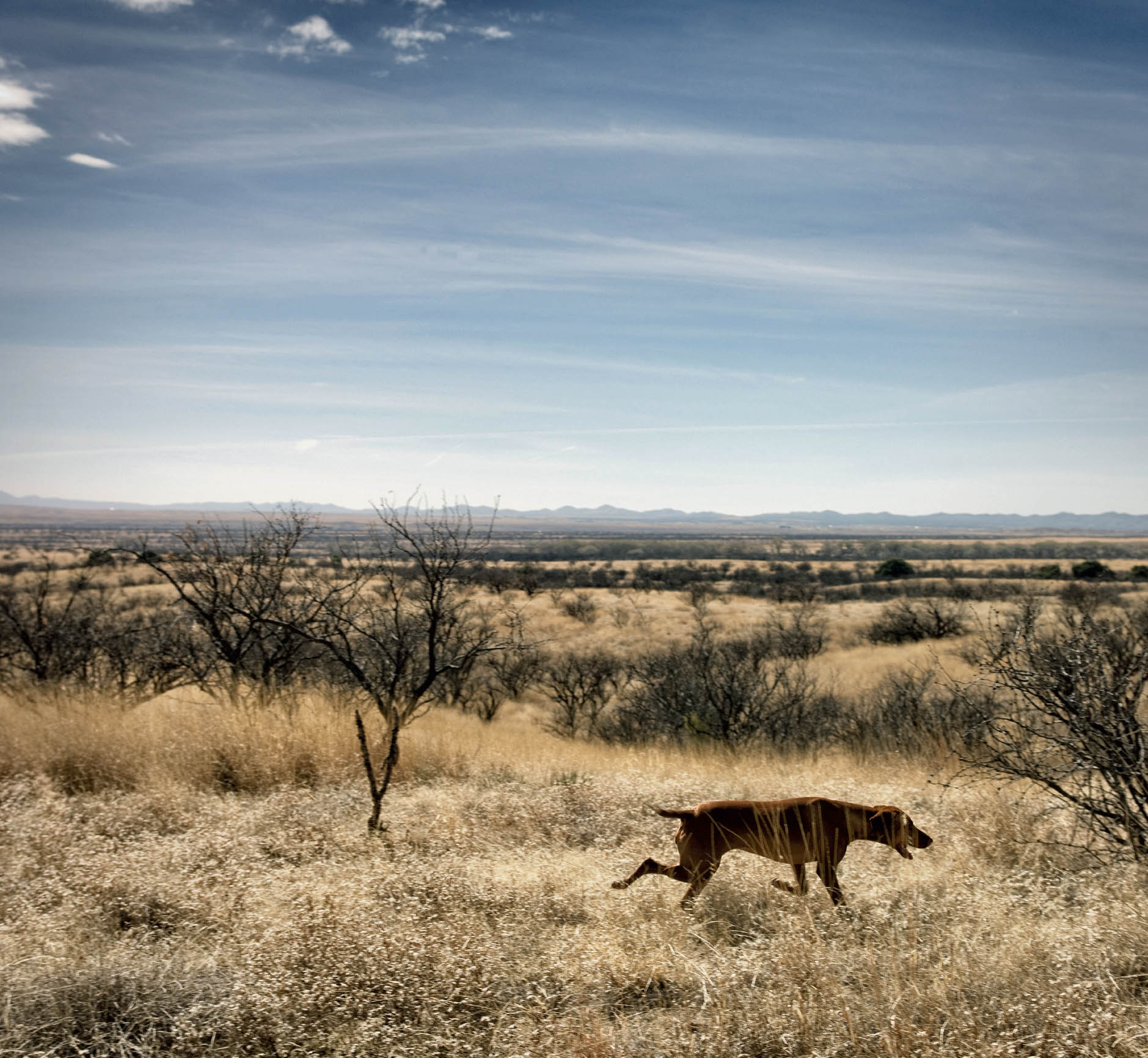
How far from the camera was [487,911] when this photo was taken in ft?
12.7

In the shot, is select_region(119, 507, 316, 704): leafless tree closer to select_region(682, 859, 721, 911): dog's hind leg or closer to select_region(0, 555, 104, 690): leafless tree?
select_region(0, 555, 104, 690): leafless tree

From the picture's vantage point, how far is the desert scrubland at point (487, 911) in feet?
9.22

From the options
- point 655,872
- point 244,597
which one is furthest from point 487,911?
point 244,597

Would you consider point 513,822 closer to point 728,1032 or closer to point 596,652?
point 728,1032

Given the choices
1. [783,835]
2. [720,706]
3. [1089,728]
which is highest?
[1089,728]

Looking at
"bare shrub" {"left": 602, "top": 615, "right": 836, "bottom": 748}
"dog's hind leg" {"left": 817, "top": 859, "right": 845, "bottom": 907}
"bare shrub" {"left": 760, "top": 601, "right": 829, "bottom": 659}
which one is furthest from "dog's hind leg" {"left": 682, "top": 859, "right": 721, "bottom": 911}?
"bare shrub" {"left": 760, "top": 601, "right": 829, "bottom": 659}

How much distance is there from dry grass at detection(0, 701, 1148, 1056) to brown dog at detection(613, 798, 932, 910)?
20 cm

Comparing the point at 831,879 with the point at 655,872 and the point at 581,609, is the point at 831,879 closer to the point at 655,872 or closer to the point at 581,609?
the point at 655,872

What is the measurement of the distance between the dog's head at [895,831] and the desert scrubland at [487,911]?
0.30 m

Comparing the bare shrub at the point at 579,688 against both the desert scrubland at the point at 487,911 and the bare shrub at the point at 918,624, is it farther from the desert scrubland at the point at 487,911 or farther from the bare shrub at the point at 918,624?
the bare shrub at the point at 918,624

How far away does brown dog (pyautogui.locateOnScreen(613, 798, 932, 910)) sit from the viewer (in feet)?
12.3

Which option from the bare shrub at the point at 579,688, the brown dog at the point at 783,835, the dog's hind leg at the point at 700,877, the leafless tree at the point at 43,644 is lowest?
the bare shrub at the point at 579,688

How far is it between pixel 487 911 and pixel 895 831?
2.12m

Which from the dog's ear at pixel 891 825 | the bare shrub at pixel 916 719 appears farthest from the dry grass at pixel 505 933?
the bare shrub at pixel 916 719
